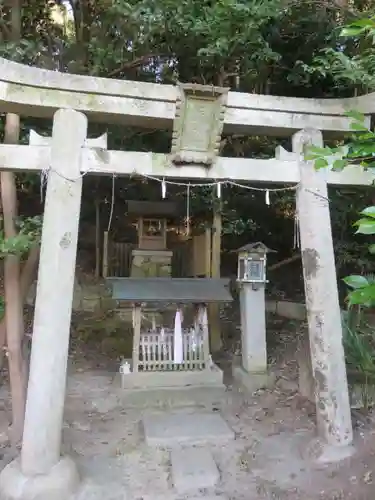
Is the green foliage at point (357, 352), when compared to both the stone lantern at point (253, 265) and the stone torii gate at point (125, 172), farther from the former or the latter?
the stone lantern at point (253, 265)

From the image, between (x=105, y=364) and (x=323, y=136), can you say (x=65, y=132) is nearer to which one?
(x=323, y=136)

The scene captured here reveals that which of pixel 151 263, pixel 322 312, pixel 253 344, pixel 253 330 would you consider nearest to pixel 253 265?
pixel 253 330

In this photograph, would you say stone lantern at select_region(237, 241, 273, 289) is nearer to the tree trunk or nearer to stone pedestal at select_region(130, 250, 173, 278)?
Answer: stone pedestal at select_region(130, 250, 173, 278)

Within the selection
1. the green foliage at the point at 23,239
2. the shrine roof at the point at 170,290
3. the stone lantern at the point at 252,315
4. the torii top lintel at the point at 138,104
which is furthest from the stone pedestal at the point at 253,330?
the green foliage at the point at 23,239

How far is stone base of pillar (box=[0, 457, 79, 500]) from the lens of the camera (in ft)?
13.2

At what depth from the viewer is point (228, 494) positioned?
4398 mm

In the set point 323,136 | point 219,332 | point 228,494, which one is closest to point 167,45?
point 323,136

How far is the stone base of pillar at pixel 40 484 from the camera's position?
4.03 meters

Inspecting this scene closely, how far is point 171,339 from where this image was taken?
7.61 meters

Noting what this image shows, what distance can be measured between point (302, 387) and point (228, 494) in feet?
8.90

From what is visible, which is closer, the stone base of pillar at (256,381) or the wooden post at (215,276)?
the stone base of pillar at (256,381)

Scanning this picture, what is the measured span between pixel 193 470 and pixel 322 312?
2.17 metres

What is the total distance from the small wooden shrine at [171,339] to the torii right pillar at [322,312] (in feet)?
8.87

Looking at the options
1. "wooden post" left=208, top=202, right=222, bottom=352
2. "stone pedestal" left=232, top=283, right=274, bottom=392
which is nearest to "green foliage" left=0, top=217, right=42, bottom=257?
"stone pedestal" left=232, top=283, right=274, bottom=392
